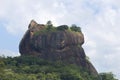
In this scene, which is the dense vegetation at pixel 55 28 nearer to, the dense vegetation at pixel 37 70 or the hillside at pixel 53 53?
the hillside at pixel 53 53

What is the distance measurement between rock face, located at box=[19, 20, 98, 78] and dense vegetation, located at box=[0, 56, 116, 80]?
272 cm

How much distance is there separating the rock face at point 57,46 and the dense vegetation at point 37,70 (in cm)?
272

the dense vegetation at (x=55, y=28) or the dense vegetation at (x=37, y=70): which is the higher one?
the dense vegetation at (x=55, y=28)

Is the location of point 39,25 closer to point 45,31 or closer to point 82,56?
point 45,31

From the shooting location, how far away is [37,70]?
17450cm

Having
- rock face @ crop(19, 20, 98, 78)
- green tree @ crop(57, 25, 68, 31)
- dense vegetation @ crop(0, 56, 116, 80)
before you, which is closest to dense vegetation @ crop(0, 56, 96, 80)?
dense vegetation @ crop(0, 56, 116, 80)

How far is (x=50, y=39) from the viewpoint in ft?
606

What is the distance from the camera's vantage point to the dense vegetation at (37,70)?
163m

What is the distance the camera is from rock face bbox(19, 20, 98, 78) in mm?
185000

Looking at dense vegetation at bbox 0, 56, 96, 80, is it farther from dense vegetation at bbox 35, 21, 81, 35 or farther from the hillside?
dense vegetation at bbox 35, 21, 81, 35

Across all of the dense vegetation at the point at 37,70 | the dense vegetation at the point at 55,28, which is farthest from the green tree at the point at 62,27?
the dense vegetation at the point at 37,70

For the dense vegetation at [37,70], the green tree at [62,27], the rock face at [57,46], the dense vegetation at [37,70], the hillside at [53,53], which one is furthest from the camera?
the green tree at [62,27]

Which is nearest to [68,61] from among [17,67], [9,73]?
[17,67]

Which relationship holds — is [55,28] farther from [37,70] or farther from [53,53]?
[37,70]
